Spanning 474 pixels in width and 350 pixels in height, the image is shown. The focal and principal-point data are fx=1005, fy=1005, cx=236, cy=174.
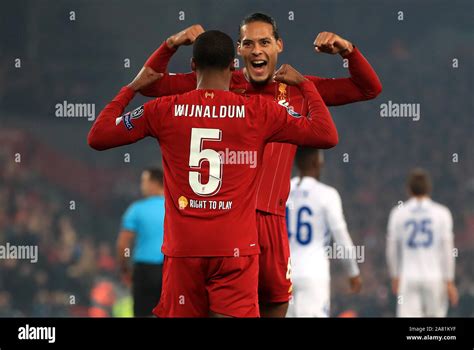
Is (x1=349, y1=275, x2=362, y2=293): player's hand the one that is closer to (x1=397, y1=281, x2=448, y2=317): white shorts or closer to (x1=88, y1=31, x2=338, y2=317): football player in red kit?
(x1=397, y1=281, x2=448, y2=317): white shorts

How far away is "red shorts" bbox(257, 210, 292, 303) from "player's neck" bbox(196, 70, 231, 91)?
2.66ft

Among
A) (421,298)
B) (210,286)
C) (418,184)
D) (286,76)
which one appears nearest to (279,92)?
(286,76)

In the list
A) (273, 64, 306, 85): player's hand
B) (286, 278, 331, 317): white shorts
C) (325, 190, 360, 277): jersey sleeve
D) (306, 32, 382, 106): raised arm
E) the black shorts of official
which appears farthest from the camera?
the black shorts of official

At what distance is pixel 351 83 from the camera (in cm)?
487

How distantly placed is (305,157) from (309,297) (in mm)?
1085

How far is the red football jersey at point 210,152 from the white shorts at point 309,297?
11.7ft

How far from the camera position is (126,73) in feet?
52.9

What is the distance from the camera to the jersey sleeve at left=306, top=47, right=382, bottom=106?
15.6ft

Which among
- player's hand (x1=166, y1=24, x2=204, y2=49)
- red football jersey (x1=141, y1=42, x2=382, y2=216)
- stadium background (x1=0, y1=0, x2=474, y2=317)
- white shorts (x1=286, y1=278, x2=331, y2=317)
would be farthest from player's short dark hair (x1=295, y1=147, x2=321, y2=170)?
stadium background (x1=0, y1=0, x2=474, y2=317)

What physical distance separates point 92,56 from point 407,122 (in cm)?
549

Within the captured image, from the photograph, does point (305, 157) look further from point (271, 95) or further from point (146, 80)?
point (146, 80)

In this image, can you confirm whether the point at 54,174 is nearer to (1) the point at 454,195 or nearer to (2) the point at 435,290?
(1) the point at 454,195

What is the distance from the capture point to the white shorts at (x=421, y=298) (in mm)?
9484
